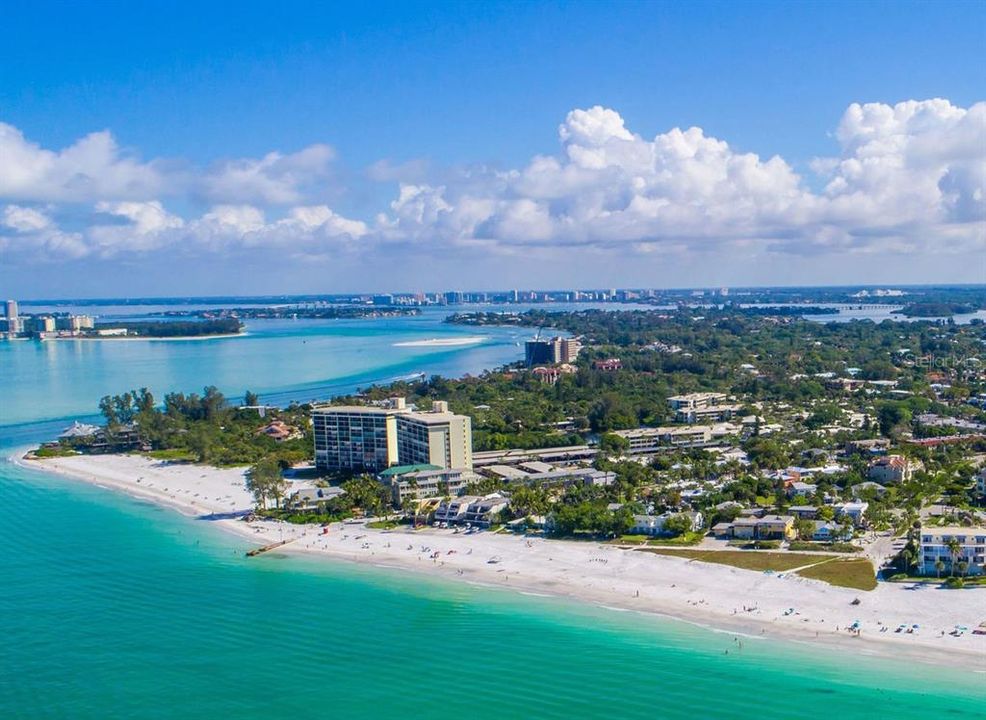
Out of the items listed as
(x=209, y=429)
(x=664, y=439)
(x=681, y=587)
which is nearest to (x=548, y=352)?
(x=664, y=439)

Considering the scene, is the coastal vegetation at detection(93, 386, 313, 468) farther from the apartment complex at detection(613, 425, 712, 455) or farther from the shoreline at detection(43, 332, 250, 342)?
the shoreline at detection(43, 332, 250, 342)

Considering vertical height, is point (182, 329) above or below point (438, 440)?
above

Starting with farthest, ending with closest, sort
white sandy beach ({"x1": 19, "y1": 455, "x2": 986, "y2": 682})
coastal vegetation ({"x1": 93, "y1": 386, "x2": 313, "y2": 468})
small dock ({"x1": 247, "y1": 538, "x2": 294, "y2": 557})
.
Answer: coastal vegetation ({"x1": 93, "y1": 386, "x2": 313, "y2": 468}) < small dock ({"x1": 247, "y1": 538, "x2": 294, "y2": 557}) < white sandy beach ({"x1": 19, "y1": 455, "x2": 986, "y2": 682})

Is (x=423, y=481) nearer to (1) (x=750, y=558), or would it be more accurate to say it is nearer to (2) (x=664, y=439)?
(1) (x=750, y=558)

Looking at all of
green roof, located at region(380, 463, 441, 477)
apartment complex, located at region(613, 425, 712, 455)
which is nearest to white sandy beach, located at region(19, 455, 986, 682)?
green roof, located at region(380, 463, 441, 477)

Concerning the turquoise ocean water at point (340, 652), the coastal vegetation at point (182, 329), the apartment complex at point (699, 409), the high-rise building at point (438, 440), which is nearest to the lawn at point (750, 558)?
the turquoise ocean water at point (340, 652)

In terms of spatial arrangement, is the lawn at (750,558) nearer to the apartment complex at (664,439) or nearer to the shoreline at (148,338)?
the apartment complex at (664,439)
